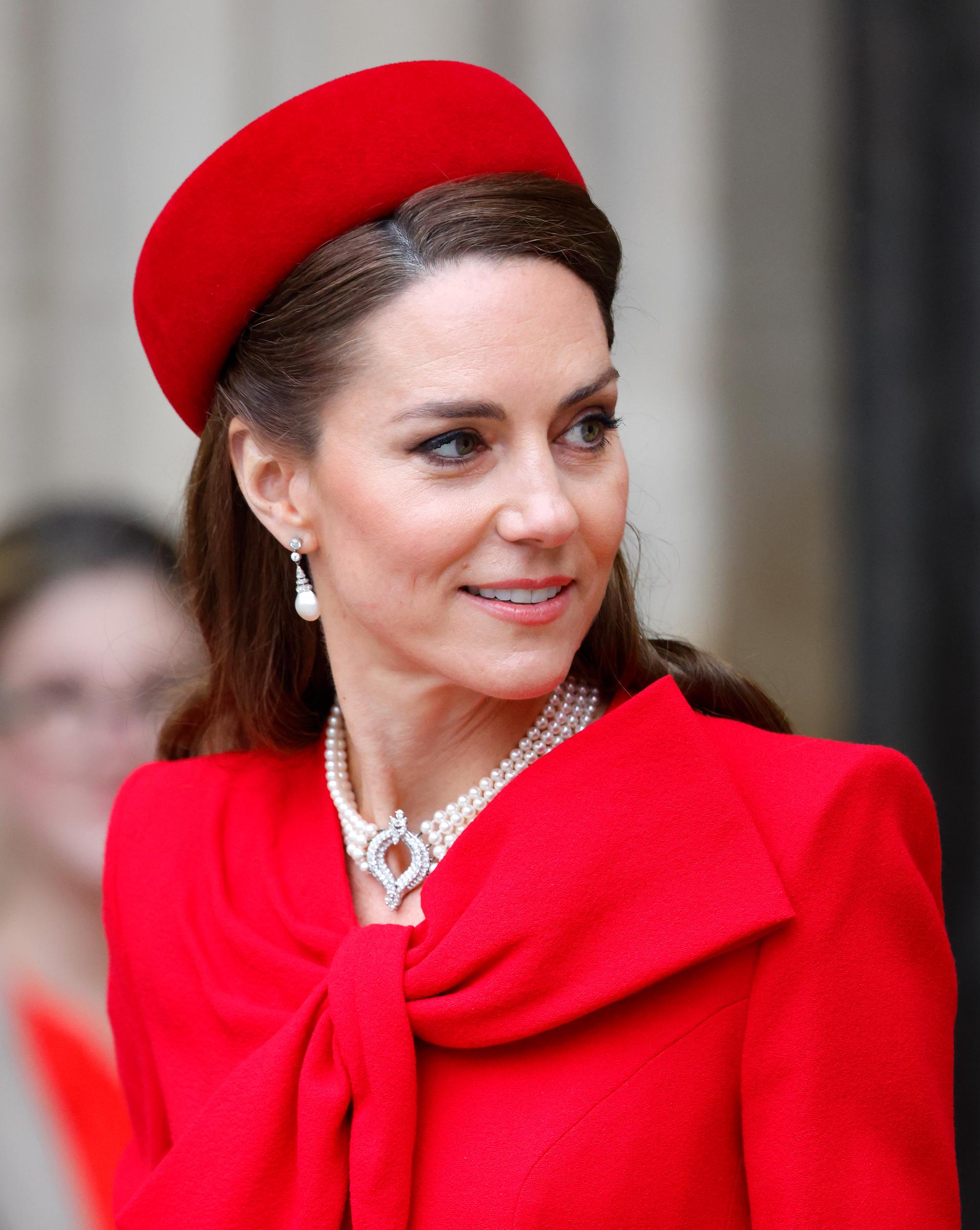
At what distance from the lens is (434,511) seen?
1.56 m

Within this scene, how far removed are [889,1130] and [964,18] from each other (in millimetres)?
2633

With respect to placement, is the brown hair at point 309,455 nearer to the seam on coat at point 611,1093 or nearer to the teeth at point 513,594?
the teeth at point 513,594

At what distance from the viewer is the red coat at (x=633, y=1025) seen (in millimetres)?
1473

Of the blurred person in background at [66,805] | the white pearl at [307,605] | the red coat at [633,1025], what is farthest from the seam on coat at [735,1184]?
the blurred person in background at [66,805]

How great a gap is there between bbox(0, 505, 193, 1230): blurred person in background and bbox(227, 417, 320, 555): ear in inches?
41.1

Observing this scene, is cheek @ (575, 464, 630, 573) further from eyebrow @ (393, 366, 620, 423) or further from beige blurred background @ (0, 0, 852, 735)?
beige blurred background @ (0, 0, 852, 735)

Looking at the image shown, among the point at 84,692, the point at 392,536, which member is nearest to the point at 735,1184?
the point at 392,536

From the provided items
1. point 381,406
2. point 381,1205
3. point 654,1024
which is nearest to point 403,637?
point 381,406

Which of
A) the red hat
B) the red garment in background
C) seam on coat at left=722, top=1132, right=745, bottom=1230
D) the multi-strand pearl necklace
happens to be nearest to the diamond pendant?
the multi-strand pearl necklace

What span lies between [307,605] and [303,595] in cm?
2

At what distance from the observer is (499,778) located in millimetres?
1795

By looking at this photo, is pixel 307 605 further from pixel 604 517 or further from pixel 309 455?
pixel 604 517

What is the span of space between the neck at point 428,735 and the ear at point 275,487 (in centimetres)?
23

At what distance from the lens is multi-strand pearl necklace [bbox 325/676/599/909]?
180 cm
